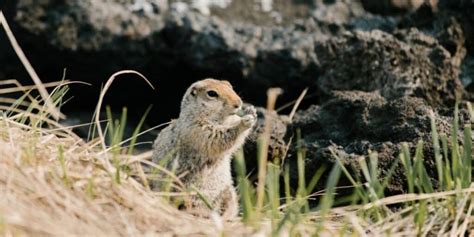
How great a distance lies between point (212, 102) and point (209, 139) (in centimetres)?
27

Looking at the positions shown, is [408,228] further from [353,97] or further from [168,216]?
[353,97]

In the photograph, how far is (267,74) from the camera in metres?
9.36

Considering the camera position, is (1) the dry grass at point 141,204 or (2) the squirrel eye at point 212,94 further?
(2) the squirrel eye at point 212,94

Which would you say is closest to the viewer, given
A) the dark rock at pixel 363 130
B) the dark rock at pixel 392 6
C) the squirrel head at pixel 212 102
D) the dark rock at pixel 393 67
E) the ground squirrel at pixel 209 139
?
the dark rock at pixel 363 130

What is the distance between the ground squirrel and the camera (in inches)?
251

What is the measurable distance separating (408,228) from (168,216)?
1012 millimetres

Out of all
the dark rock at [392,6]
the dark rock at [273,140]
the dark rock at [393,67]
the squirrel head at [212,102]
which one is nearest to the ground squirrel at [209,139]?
the squirrel head at [212,102]

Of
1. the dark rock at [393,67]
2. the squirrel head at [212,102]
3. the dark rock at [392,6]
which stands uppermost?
the dark rock at [392,6]

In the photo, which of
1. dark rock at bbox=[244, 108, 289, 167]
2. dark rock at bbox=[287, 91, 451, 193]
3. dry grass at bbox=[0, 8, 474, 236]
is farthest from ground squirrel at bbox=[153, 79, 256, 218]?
dry grass at bbox=[0, 8, 474, 236]

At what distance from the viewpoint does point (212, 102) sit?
669 centimetres

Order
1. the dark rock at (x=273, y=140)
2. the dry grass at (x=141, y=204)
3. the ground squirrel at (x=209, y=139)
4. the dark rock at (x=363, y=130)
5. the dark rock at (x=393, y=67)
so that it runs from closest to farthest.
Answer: the dry grass at (x=141, y=204) < the dark rock at (x=363, y=130) < the ground squirrel at (x=209, y=139) < the dark rock at (x=273, y=140) < the dark rock at (x=393, y=67)

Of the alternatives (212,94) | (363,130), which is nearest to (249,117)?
(212,94)

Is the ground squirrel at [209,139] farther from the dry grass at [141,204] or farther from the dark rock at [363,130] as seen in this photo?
the dry grass at [141,204]

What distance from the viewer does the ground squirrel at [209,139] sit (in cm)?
637
